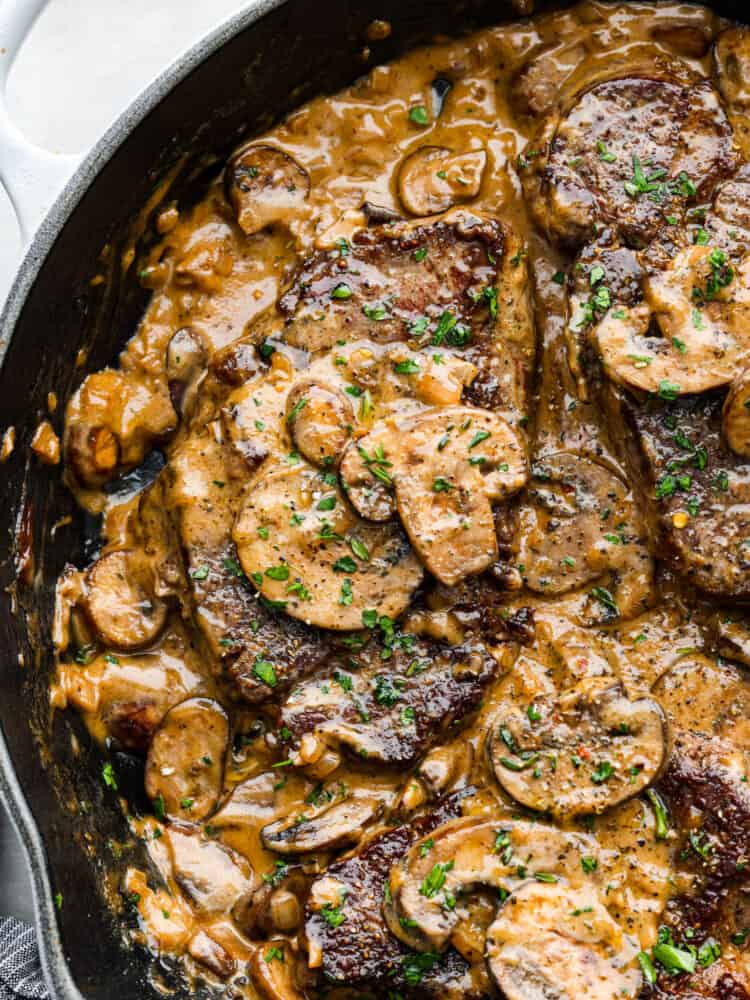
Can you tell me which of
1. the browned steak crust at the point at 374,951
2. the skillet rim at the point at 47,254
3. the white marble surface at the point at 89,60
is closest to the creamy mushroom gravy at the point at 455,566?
the browned steak crust at the point at 374,951

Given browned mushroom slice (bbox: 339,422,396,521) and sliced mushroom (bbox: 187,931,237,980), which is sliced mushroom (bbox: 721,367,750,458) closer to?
browned mushroom slice (bbox: 339,422,396,521)

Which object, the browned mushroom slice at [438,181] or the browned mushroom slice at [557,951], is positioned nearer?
the browned mushroom slice at [557,951]

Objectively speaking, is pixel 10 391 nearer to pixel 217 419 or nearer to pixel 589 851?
pixel 217 419

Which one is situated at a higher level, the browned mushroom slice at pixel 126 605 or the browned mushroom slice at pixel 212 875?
the browned mushroom slice at pixel 126 605

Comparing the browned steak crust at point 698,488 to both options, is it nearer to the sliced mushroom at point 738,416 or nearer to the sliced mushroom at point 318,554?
the sliced mushroom at point 738,416

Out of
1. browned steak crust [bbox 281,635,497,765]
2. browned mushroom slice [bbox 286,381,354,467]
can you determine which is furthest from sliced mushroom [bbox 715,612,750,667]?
browned mushroom slice [bbox 286,381,354,467]

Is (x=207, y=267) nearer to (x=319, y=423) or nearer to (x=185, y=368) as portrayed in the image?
(x=185, y=368)
